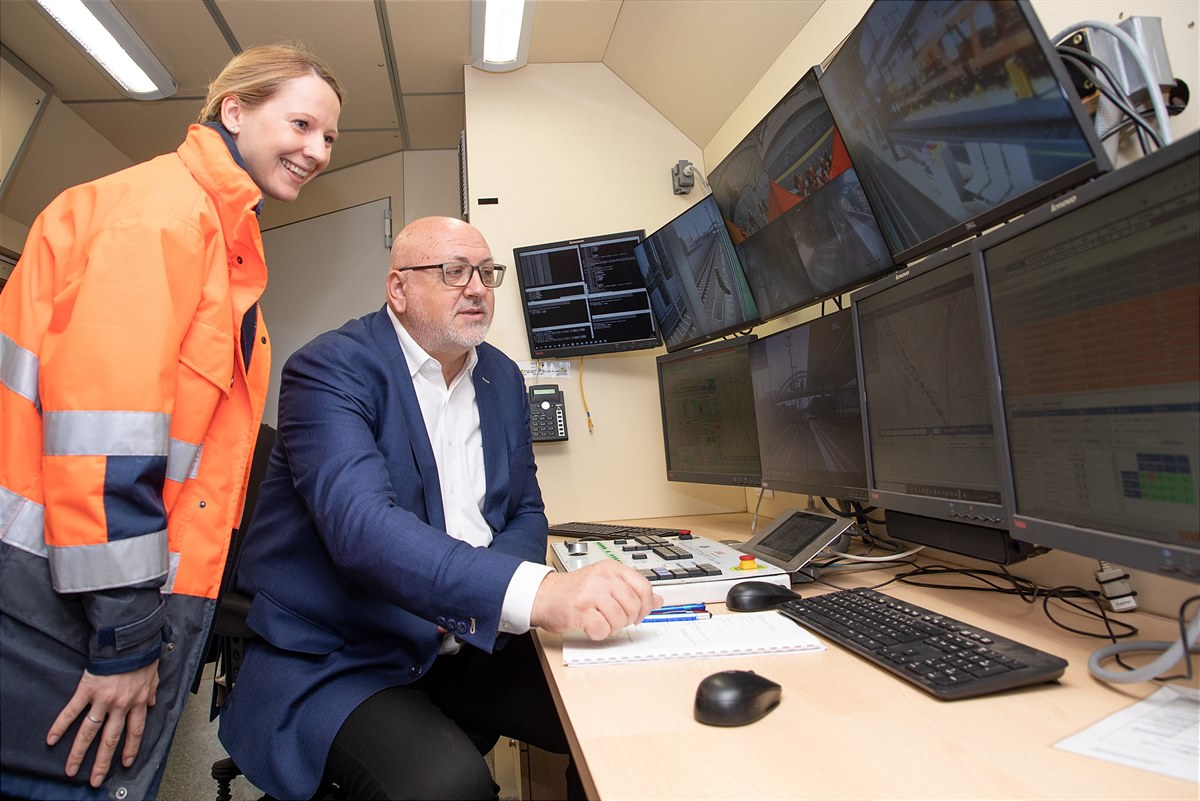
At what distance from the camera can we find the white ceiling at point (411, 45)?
2223 millimetres

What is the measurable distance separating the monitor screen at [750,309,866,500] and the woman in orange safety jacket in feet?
3.72

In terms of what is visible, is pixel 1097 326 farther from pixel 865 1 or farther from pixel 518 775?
pixel 518 775

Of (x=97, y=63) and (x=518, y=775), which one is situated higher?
(x=97, y=63)

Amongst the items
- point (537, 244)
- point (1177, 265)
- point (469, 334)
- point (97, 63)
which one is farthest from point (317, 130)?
point (97, 63)

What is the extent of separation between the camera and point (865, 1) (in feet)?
5.44

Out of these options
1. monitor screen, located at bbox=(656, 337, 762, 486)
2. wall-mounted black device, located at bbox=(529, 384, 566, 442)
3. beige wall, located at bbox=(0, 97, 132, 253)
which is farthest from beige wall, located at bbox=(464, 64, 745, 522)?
beige wall, located at bbox=(0, 97, 132, 253)

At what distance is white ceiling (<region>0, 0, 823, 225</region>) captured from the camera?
2223mm

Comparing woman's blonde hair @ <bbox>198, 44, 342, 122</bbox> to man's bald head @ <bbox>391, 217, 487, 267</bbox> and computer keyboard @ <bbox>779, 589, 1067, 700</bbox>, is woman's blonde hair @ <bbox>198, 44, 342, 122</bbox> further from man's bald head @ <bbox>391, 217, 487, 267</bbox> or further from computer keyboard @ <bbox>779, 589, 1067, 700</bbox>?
computer keyboard @ <bbox>779, 589, 1067, 700</bbox>

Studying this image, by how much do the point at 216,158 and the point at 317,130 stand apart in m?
0.26

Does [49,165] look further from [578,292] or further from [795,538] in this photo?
[795,538]

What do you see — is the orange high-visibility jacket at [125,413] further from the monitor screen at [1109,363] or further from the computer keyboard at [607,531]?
the monitor screen at [1109,363]

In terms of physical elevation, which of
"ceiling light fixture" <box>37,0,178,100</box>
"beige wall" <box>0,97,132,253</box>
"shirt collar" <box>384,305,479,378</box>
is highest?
"ceiling light fixture" <box>37,0,178,100</box>

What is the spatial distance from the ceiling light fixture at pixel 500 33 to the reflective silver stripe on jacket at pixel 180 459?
1.88 meters

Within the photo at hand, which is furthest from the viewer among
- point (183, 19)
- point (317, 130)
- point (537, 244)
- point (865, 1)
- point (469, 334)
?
point (537, 244)
